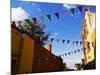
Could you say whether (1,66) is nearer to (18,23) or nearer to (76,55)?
(18,23)

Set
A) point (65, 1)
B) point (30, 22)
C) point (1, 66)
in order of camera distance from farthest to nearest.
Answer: point (65, 1), point (30, 22), point (1, 66)

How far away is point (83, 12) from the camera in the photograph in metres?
2.29

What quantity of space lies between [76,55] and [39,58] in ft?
1.31

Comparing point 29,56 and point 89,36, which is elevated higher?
point 89,36

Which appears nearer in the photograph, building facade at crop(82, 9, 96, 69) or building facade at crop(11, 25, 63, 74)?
building facade at crop(11, 25, 63, 74)

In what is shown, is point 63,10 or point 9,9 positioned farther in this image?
point 63,10

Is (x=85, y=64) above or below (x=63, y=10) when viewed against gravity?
below

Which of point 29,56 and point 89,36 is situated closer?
point 29,56

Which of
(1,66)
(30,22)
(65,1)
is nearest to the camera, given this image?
(1,66)

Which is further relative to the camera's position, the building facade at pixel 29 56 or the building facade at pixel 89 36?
the building facade at pixel 89 36
